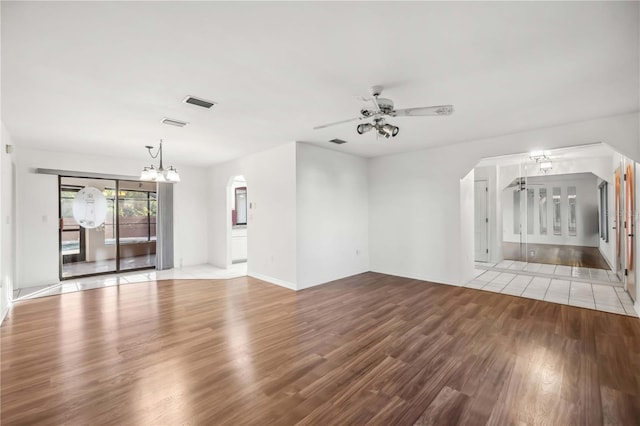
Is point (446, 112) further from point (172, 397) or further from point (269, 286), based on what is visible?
point (269, 286)

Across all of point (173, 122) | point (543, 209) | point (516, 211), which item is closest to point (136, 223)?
Result: point (173, 122)

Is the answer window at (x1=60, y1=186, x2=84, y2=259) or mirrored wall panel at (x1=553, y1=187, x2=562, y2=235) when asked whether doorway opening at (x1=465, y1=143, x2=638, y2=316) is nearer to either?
mirrored wall panel at (x1=553, y1=187, x2=562, y2=235)

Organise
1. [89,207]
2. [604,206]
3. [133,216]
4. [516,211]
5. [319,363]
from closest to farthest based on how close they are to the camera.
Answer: [319,363], [604,206], [89,207], [516,211], [133,216]

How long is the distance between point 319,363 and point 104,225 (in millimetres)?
6520

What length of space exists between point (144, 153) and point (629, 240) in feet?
29.7

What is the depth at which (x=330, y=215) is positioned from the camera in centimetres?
588

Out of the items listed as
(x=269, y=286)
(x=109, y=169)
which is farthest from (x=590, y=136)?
(x=109, y=169)

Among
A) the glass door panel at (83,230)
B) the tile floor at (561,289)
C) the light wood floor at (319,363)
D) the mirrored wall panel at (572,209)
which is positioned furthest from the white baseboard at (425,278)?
the glass door panel at (83,230)

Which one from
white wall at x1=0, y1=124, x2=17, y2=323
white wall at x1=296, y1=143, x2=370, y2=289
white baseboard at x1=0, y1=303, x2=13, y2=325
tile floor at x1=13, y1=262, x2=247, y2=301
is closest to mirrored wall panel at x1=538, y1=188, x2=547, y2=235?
white wall at x1=296, y1=143, x2=370, y2=289

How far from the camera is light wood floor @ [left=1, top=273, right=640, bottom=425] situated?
201 cm

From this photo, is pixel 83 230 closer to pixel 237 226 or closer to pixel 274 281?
pixel 237 226

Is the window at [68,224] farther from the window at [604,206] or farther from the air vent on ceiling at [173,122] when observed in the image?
the window at [604,206]

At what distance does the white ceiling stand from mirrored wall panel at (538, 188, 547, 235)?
2.94 m

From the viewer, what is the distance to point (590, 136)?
402cm
